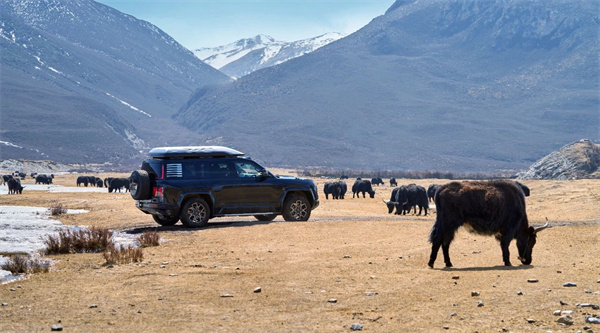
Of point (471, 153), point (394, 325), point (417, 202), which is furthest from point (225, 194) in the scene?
point (471, 153)

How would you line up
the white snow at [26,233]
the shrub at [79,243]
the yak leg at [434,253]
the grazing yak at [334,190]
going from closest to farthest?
the yak leg at [434,253]
the shrub at [79,243]
the white snow at [26,233]
the grazing yak at [334,190]

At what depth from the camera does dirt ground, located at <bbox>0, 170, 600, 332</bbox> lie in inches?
394

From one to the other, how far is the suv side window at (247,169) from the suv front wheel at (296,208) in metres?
1.31

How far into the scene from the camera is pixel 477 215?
1445 cm

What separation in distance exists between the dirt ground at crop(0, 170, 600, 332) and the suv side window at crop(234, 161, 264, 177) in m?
3.77

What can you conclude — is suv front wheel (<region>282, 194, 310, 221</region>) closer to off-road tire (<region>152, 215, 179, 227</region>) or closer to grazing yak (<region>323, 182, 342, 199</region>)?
off-road tire (<region>152, 215, 179, 227</region>)

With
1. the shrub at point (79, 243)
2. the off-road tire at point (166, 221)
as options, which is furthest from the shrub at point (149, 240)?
the off-road tire at point (166, 221)

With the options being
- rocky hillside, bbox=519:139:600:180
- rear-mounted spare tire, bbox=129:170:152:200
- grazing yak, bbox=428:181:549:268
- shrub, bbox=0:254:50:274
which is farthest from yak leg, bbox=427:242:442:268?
rocky hillside, bbox=519:139:600:180

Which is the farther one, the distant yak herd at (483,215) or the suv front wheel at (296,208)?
the suv front wheel at (296,208)

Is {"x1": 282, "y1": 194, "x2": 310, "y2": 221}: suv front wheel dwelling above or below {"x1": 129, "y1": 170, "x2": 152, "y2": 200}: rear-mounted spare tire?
below

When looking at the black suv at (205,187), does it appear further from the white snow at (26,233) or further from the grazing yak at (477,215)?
the grazing yak at (477,215)

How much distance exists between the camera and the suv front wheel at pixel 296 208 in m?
24.5

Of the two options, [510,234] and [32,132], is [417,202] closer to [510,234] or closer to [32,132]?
[510,234]

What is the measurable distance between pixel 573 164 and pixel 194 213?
50.1 metres
